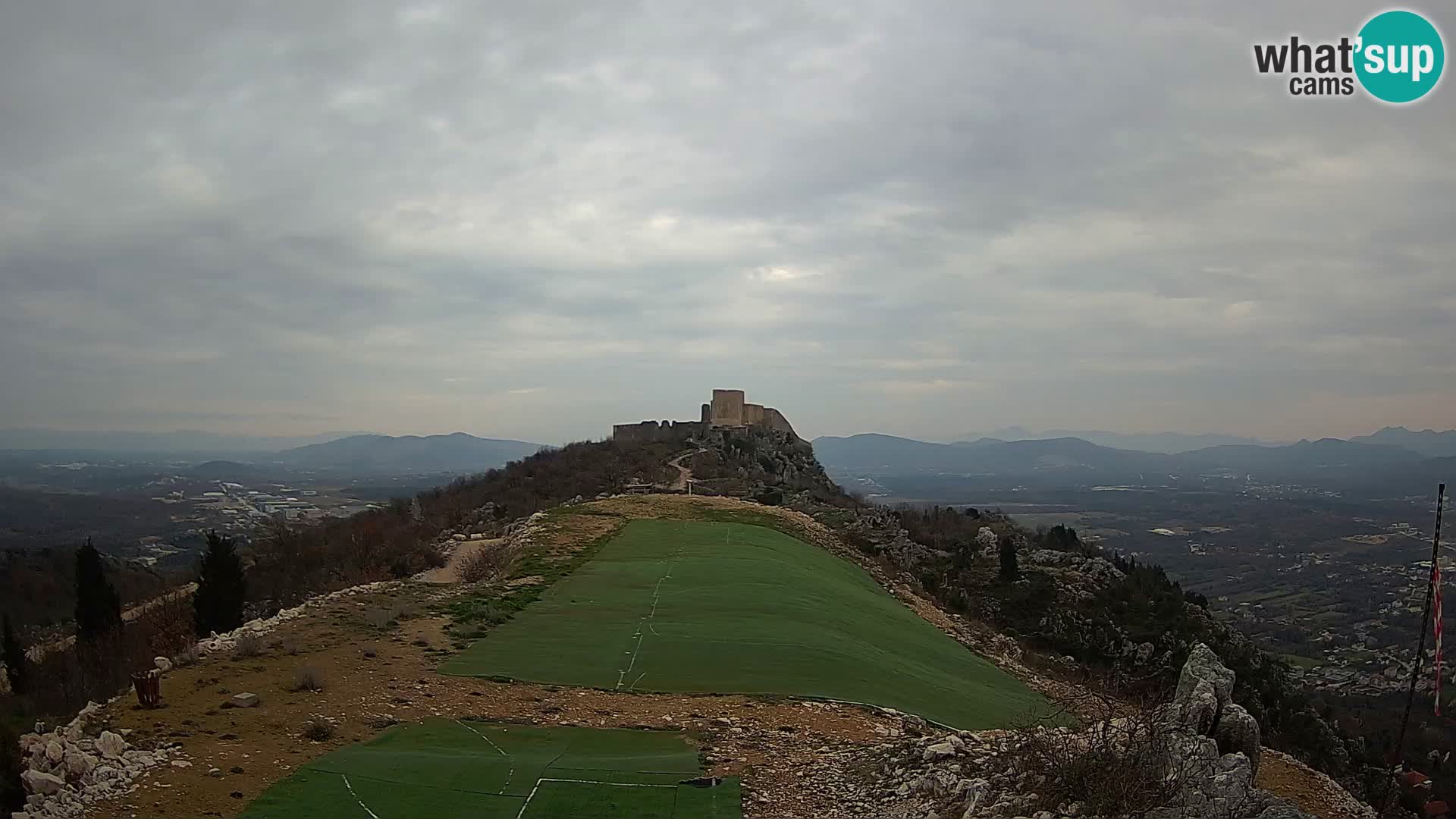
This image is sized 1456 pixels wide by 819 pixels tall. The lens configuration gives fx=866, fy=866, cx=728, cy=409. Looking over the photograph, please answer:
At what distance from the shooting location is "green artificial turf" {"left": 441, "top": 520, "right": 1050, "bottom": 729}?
1451 cm

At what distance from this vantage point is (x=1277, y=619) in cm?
5919

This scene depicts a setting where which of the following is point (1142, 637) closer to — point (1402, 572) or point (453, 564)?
point (453, 564)

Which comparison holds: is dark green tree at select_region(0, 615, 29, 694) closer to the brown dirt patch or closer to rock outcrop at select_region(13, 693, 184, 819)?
rock outcrop at select_region(13, 693, 184, 819)

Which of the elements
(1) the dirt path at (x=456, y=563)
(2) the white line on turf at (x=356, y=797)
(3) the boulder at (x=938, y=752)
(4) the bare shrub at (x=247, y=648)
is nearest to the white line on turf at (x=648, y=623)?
(2) the white line on turf at (x=356, y=797)

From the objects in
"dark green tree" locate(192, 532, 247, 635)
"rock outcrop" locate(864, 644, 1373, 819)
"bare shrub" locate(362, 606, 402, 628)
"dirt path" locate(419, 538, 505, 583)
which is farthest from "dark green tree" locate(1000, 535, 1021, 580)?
"rock outcrop" locate(864, 644, 1373, 819)

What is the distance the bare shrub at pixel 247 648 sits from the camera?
13.6 metres

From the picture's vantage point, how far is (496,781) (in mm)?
9438

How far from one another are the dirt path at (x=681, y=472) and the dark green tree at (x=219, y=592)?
1041 inches

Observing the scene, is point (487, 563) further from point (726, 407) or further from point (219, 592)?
point (726, 407)

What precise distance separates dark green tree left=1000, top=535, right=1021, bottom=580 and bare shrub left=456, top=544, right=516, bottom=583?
25920mm

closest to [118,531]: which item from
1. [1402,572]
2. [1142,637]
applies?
[1142,637]

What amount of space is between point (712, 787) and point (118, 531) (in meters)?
99.3

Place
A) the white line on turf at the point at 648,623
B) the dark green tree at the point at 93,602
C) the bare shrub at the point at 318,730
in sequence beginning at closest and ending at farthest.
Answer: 1. the bare shrub at the point at 318,730
2. the white line on turf at the point at 648,623
3. the dark green tree at the point at 93,602

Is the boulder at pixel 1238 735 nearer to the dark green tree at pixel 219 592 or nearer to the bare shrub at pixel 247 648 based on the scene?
the bare shrub at pixel 247 648
